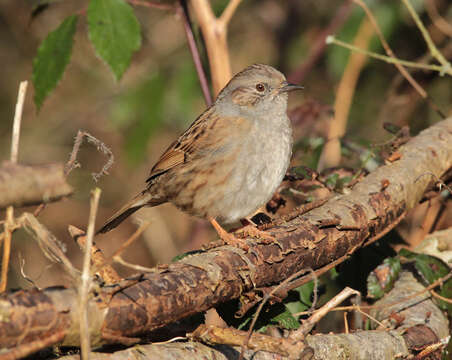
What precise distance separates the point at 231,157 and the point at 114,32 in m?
0.91

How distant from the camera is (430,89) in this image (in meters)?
5.80

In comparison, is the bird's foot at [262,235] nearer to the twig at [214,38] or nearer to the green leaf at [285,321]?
the green leaf at [285,321]

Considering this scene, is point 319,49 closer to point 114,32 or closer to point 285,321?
point 114,32

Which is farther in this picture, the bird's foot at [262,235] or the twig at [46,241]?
the bird's foot at [262,235]

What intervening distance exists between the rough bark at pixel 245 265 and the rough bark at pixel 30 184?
0.27m

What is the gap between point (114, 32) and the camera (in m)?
3.45

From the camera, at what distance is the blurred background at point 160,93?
5.80 meters

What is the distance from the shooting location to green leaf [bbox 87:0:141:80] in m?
3.41

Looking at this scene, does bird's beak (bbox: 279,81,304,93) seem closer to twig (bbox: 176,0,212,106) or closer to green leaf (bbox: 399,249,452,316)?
twig (bbox: 176,0,212,106)

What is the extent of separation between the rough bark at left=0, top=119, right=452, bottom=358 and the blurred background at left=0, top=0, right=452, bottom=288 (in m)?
2.05

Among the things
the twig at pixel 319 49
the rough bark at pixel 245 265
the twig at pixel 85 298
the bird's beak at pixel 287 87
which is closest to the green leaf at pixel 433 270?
the rough bark at pixel 245 265

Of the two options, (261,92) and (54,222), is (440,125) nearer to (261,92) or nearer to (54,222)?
(261,92)

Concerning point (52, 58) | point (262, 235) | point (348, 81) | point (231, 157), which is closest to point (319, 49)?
point (348, 81)

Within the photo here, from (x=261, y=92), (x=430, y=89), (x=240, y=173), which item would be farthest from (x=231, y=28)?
(x=240, y=173)
